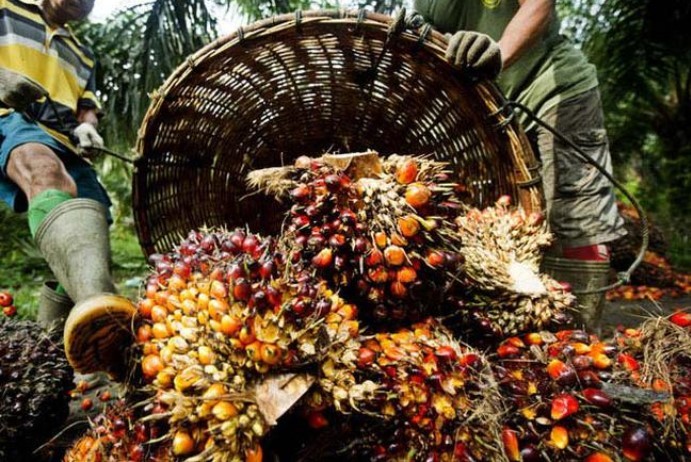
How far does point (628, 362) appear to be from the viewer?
109 centimetres

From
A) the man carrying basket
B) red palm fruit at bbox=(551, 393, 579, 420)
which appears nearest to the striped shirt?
the man carrying basket

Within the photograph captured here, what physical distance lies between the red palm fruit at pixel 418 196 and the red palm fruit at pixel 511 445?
52 cm

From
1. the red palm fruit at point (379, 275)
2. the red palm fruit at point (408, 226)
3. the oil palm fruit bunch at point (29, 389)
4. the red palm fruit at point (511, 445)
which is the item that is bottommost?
the oil palm fruit bunch at point (29, 389)

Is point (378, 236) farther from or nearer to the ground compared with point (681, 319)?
farther from the ground

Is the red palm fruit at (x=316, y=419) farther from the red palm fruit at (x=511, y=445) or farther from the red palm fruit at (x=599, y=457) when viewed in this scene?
the red palm fruit at (x=599, y=457)

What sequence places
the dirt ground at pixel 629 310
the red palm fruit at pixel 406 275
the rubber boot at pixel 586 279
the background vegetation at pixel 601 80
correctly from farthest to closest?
the background vegetation at pixel 601 80, the dirt ground at pixel 629 310, the rubber boot at pixel 586 279, the red palm fruit at pixel 406 275

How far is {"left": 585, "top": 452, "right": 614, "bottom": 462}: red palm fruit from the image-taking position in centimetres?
87

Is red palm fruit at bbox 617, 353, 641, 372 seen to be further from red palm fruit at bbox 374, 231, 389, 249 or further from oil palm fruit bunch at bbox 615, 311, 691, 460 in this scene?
red palm fruit at bbox 374, 231, 389, 249

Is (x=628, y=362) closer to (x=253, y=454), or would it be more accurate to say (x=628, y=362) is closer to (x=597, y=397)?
(x=597, y=397)

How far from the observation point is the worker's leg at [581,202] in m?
1.84

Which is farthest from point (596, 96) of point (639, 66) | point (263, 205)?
point (639, 66)

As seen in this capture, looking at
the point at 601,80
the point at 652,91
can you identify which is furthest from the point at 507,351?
the point at 652,91

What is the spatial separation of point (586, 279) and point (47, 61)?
101 inches

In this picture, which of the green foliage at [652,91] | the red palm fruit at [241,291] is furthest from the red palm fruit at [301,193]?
the green foliage at [652,91]
